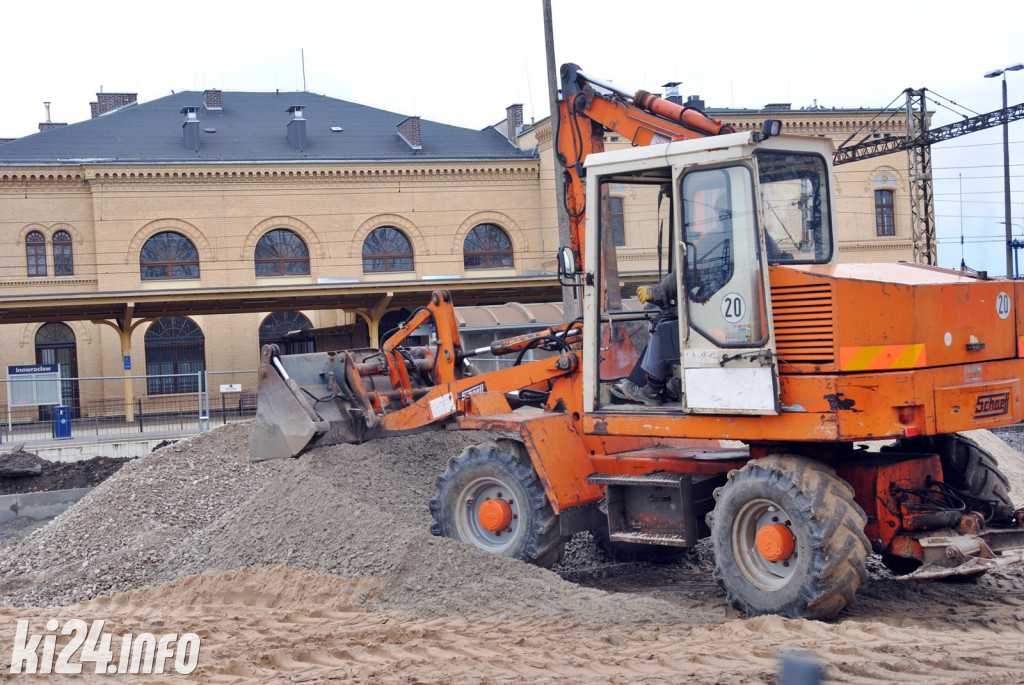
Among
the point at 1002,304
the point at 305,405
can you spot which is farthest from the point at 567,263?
the point at 305,405

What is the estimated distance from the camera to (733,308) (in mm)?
6766

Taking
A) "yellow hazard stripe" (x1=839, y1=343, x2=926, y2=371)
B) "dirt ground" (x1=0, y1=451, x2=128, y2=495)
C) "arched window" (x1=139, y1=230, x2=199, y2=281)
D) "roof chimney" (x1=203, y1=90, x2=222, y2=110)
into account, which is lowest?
"dirt ground" (x1=0, y1=451, x2=128, y2=495)

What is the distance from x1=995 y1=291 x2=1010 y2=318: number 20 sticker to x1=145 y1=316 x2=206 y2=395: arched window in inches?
Result: 1207

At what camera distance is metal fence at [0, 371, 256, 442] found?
68.4 feet

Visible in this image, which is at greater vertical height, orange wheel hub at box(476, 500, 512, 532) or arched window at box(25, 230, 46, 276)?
arched window at box(25, 230, 46, 276)

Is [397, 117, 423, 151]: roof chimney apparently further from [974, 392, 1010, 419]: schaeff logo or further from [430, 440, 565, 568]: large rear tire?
[974, 392, 1010, 419]: schaeff logo

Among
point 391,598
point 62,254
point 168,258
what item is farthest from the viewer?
point 168,258

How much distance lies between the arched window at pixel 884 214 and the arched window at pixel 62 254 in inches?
1189

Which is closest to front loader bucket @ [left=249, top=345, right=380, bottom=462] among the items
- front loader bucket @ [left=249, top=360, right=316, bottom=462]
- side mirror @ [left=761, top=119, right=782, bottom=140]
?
front loader bucket @ [left=249, top=360, right=316, bottom=462]

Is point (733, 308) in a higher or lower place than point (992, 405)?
higher

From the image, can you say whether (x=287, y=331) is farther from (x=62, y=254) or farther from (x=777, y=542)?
(x=777, y=542)

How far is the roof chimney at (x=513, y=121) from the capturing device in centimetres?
4100

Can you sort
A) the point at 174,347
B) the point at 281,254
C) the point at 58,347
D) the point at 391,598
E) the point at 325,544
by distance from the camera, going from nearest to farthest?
the point at 391,598 < the point at 325,544 < the point at 58,347 < the point at 174,347 < the point at 281,254

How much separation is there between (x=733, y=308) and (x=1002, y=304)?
2.00 m
